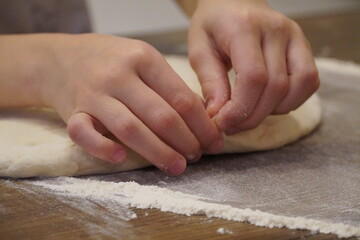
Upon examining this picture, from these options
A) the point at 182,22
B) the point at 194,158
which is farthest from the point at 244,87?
the point at 182,22

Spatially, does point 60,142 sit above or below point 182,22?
above

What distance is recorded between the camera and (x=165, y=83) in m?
0.72

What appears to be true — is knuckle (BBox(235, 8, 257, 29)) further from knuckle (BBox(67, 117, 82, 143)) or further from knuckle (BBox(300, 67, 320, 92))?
knuckle (BBox(67, 117, 82, 143))

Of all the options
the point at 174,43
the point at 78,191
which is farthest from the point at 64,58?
the point at 174,43

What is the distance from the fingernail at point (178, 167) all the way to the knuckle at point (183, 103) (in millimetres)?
66

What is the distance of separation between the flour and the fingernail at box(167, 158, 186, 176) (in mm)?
38

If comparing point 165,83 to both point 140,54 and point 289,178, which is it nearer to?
point 140,54

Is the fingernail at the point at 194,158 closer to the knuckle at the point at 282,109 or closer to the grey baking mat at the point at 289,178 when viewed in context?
the grey baking mat at the point at 289,178

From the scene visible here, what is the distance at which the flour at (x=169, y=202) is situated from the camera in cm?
61

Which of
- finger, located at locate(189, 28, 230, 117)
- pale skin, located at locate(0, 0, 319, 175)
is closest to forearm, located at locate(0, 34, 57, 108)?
pale skin, located at locate(0, 0, 319, 175)

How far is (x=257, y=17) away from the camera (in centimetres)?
82

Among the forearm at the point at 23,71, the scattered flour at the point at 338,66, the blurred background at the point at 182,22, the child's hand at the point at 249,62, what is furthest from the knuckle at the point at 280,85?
the blurred background at the point at 182,22

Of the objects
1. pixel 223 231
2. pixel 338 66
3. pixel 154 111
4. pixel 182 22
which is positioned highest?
pixel 154 111

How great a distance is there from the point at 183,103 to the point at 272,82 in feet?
0.47
